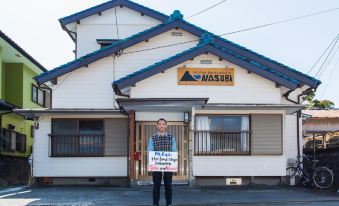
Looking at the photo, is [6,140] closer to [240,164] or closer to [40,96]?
[40,96]

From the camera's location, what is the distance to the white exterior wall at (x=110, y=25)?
62.6ft

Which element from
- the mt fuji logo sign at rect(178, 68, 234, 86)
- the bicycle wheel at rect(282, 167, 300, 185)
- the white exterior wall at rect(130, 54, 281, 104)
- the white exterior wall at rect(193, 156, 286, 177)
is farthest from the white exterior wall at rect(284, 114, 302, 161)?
the mt fuji logo sign at rect(178, 68, 234, 86)

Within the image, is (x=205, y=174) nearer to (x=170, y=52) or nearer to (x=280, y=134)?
(x=280, y=134)

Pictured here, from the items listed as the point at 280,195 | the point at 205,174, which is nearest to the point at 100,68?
the point at 205,174

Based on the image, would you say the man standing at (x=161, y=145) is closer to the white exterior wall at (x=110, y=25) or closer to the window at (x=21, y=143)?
the white exterior wall at (x=110, y=25)

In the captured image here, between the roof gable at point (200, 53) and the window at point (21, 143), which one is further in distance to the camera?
the window at point (21, 143)

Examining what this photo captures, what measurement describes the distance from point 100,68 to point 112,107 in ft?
4.71

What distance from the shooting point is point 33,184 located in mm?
16000

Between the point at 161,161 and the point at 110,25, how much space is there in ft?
35.7

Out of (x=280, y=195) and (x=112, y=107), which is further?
A: (x=112, y=107)

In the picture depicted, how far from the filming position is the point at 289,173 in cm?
1606

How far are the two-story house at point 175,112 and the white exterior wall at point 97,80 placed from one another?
0.03m

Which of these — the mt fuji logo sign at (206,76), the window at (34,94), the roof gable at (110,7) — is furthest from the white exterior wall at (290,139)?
the window at (34,94)

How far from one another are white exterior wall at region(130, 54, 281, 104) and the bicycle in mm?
2405
